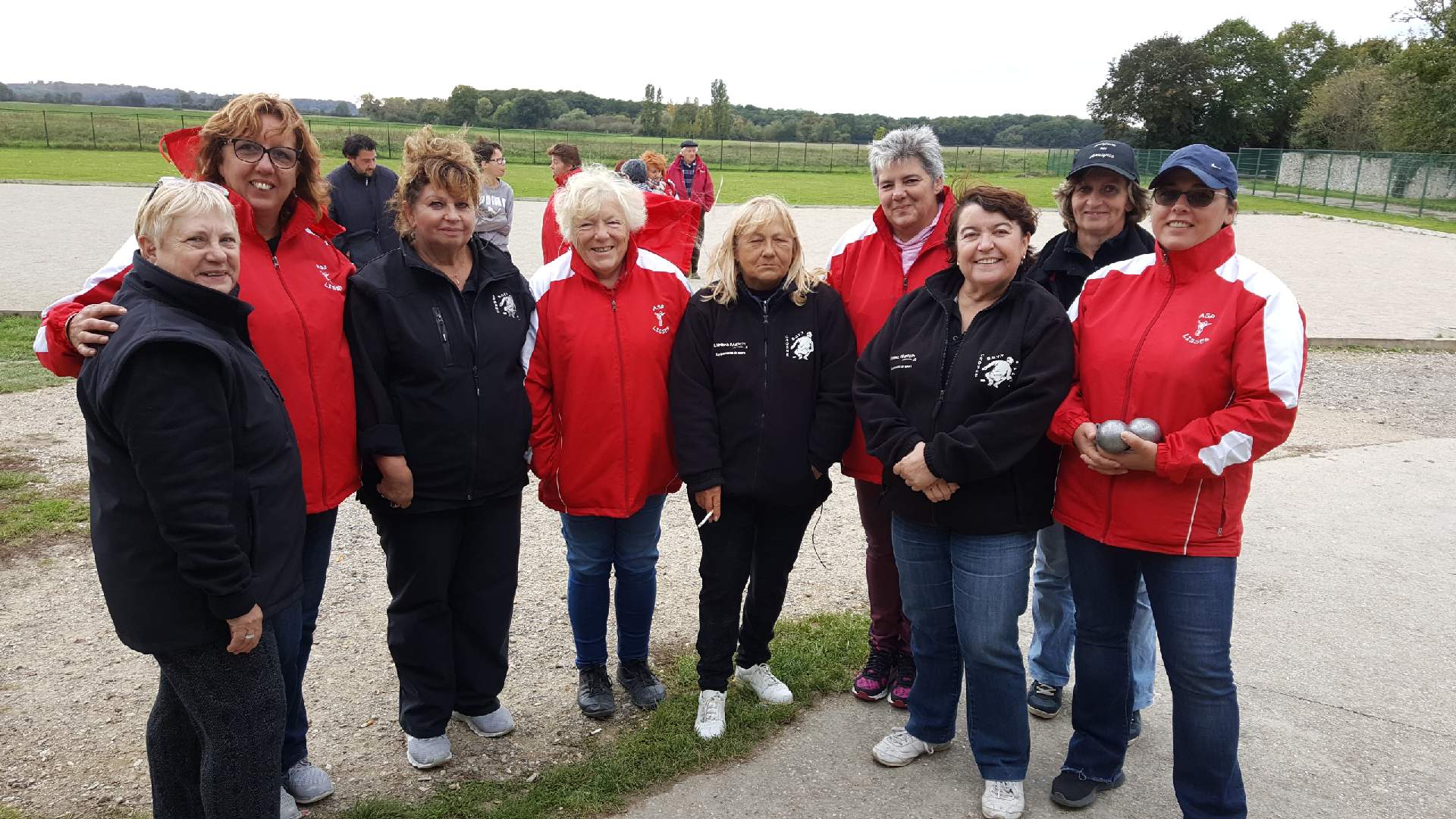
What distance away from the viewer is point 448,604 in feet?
12.3

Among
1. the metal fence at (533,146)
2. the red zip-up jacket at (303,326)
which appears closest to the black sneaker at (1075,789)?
the red zip-up jacket at (303,326)

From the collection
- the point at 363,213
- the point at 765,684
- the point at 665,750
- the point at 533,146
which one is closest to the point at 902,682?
the point at 765,684

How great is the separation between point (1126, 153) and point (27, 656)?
509 centimetres

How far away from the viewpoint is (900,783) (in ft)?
11.9

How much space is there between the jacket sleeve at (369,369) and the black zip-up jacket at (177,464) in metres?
0.65

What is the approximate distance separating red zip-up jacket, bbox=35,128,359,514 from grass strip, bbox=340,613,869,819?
1141 millimetres

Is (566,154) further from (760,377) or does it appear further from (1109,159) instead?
(1109,159)

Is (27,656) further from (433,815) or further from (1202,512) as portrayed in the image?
(1202,512)

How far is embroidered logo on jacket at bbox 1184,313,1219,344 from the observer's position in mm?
3023

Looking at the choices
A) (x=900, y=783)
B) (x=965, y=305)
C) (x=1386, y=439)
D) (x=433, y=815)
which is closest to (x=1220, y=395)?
(x=965, y=305)

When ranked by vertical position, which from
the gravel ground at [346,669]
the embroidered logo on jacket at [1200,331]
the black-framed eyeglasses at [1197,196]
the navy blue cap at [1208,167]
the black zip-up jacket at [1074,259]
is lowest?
the gravel ground at [346,669]

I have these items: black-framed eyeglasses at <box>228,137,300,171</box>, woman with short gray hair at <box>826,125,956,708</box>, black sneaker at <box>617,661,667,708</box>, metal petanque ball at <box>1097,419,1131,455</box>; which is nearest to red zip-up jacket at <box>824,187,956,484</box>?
woman with short gray hair at <box>826,125,956,708</box>

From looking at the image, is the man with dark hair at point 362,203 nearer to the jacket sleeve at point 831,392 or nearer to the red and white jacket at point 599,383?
the red and white jacket at point 599,383

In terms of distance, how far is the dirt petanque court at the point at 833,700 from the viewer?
11.6ft
